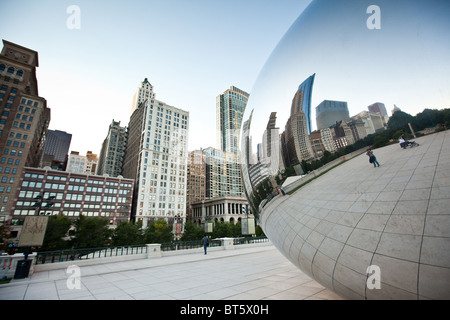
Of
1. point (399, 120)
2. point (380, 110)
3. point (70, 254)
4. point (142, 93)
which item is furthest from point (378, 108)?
point (142, 93)

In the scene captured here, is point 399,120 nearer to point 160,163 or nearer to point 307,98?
point 307,98

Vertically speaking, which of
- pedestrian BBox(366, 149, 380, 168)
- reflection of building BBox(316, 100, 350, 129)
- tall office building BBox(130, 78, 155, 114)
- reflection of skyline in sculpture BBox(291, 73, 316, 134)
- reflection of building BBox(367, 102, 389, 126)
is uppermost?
tall office building BBox(130, 78, 155, 114)

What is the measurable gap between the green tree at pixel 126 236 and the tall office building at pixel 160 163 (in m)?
30.1

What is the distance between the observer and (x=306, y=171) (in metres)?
2.21

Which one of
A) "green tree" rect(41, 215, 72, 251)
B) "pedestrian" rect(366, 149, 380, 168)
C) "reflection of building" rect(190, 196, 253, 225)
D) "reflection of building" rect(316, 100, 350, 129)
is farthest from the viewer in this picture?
"reflection of building" rect(190, 196, 253, 225)

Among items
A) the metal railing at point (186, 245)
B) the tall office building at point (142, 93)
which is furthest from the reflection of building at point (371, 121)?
the tall office building at point (142, 93)

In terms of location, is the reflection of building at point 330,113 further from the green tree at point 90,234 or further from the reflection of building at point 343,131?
the green tree at point 90,234

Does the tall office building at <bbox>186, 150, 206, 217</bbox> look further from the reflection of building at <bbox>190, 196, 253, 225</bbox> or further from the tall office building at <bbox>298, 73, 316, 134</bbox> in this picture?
the tall office building at <bbox>298, 73, 316, 134</bbox>

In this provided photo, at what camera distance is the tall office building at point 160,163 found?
7561 cm

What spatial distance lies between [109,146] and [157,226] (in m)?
83.0

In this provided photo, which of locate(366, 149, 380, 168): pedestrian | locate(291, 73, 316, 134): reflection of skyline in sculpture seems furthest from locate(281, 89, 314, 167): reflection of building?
locate(366, 149, 380, 168): pedestrian

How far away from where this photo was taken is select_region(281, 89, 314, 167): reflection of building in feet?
7.02

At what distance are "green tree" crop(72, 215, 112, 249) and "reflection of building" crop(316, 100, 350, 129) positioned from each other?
47673 mm

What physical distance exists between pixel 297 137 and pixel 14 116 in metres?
90.4
